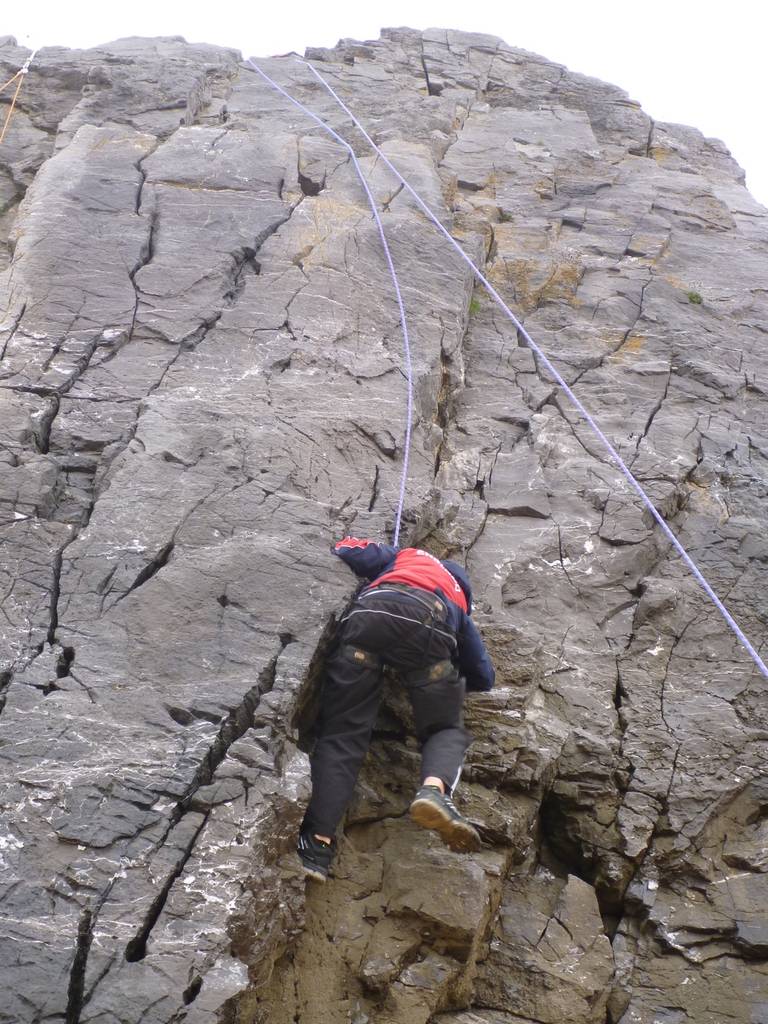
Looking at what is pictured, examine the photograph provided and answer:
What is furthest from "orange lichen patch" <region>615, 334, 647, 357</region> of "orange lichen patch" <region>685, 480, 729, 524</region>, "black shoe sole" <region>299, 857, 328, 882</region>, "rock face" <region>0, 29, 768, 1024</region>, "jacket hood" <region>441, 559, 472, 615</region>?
"black shoe sole" <region>299, 857, 328, 882</region>

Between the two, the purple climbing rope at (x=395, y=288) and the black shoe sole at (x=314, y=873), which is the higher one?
the purple climbing rope at (x=395, y=288)

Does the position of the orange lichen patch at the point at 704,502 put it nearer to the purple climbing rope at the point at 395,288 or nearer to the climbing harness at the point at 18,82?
the purple climbing rope at the point at 395,288

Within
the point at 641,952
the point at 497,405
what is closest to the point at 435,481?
the point at 497,405

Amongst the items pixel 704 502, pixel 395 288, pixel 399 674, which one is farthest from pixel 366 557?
pixel 395 288

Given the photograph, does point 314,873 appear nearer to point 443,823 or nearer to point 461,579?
point 443,823

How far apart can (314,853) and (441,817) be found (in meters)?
0.71

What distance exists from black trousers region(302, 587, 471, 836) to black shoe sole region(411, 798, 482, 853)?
37cm

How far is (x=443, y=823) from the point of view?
196 inches

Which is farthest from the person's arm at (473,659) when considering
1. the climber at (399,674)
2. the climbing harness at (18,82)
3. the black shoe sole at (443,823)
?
the climbing harness at (18,82)

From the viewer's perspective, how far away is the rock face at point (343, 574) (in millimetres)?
4852

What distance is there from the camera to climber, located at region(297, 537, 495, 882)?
5.30 m

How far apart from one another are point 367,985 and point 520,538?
3.39 meters

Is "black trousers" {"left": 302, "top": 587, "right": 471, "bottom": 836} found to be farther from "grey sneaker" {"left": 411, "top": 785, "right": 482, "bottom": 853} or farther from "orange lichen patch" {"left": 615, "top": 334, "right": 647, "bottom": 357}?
"orange lichen patch" {"left": 615, "top": 334, "right": 647, "bottom": 357}

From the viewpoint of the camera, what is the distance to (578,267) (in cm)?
1050
